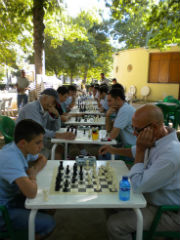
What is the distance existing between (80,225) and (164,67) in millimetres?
14436

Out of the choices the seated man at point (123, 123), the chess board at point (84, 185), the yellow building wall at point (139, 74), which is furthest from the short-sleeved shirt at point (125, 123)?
the yellow building wall at point (139, 74)

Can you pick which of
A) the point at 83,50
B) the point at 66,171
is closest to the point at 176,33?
the point at 66,171

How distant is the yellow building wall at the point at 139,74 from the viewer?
15211mm

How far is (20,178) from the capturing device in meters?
1.72

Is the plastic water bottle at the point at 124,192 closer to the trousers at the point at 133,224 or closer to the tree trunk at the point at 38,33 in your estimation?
the trousers at the point at 133,224

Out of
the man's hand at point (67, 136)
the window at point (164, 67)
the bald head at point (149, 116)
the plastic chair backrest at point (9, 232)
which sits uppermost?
the window at point (164, 67)

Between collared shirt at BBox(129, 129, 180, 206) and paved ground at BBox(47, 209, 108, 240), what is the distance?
1057mm

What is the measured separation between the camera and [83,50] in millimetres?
23672

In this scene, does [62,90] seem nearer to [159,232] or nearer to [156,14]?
[156,14]

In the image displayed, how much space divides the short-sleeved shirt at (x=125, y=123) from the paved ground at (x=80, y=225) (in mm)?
1261

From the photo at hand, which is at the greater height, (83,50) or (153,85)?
(83,50)

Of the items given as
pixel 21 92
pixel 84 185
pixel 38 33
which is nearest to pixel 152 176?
pixel 84 185

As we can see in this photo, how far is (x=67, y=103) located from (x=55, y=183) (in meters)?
5.22

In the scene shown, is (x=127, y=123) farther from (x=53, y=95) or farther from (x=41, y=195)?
(x=41, y=195)
